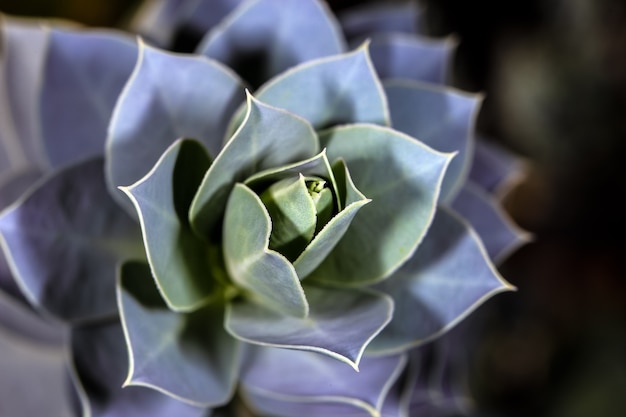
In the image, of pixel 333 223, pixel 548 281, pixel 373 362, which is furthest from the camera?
pixel 548 281

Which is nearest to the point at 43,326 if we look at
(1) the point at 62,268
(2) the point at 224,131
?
(1) the point at 62,268

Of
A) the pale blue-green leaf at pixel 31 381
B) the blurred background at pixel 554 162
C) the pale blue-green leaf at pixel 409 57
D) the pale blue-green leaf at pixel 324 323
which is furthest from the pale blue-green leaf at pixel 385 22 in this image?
the blurred background at pixel 554 162

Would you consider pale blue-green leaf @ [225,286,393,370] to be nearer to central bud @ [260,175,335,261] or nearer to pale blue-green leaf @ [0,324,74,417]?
central bud @ [260,175,335,261]

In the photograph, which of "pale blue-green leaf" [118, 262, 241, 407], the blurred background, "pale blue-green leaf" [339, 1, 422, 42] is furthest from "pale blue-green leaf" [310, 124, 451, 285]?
the blurred background

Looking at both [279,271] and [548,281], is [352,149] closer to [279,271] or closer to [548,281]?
[279,271]

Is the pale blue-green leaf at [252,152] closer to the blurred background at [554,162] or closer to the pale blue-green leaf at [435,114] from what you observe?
the pale blue-green leaf at [435,114]

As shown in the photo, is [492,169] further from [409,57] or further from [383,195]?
[383,195]
